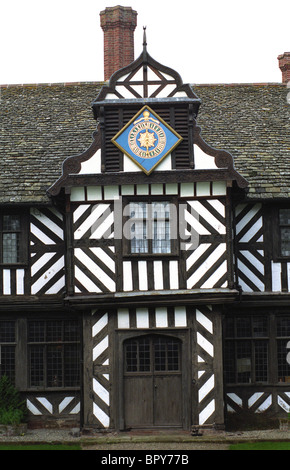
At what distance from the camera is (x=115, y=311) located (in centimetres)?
1656

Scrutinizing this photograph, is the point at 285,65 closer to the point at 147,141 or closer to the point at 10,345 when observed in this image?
the point at 147,141

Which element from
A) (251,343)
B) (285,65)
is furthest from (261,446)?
(285,65)

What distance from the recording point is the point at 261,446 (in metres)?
15.3

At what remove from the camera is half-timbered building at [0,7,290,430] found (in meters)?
16.4

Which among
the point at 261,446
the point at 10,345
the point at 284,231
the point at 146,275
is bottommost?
the point at 261,446

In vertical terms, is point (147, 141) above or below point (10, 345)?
above

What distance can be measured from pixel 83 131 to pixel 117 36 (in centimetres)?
554

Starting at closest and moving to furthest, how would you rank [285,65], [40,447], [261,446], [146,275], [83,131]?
[261,446], [40,447], [146,275], [83,131], [285,65]

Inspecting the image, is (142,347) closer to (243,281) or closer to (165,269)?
(165,269)

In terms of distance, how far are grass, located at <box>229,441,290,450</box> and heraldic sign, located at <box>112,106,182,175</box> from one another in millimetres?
6373

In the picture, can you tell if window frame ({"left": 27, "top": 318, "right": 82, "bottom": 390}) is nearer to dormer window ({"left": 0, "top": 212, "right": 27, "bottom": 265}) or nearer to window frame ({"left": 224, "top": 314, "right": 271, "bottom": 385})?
dormer window ({"left": 0, "top": 212, "right": 27, "bottom": 265})

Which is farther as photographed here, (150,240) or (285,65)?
(285,65)

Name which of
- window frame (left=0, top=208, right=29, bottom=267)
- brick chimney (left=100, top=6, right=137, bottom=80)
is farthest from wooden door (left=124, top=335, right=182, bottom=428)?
brick chimney (left=100, top=6, right=137, bottom=80)

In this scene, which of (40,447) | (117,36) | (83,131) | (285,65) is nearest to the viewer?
(40,447)
